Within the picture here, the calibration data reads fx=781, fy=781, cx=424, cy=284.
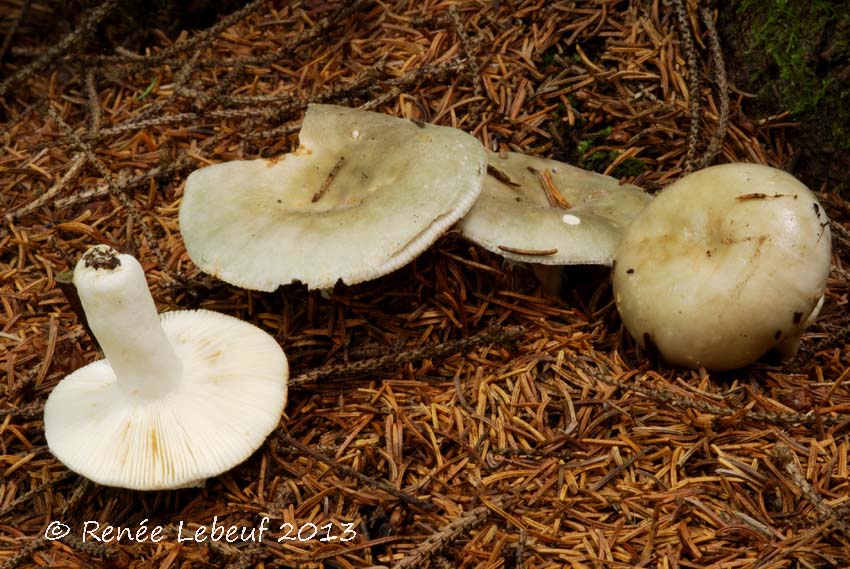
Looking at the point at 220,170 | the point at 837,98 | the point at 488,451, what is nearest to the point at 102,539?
the point at 488,451

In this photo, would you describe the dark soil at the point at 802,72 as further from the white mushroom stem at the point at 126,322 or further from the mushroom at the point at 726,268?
the white mushroom stem at the point at 126,322

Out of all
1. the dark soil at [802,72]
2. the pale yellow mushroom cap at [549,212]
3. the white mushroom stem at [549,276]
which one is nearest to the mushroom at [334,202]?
the pale yellow mushroom cap at [549,212]

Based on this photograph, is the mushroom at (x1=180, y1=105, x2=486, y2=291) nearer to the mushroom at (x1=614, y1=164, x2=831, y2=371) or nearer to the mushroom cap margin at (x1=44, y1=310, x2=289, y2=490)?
the mushroom cap margin at (x1=44, y1=310, x2=289, y2=490)

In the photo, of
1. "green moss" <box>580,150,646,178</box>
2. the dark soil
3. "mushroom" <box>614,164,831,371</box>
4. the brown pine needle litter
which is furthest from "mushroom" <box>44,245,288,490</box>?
the dark soil

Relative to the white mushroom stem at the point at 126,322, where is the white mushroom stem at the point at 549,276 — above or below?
below

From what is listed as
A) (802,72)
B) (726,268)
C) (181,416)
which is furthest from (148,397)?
(802,72)

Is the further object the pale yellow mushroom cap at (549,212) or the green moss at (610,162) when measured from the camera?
the green moss at (610,162)

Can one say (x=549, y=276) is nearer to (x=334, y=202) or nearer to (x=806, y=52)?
(x=334, y=202)
